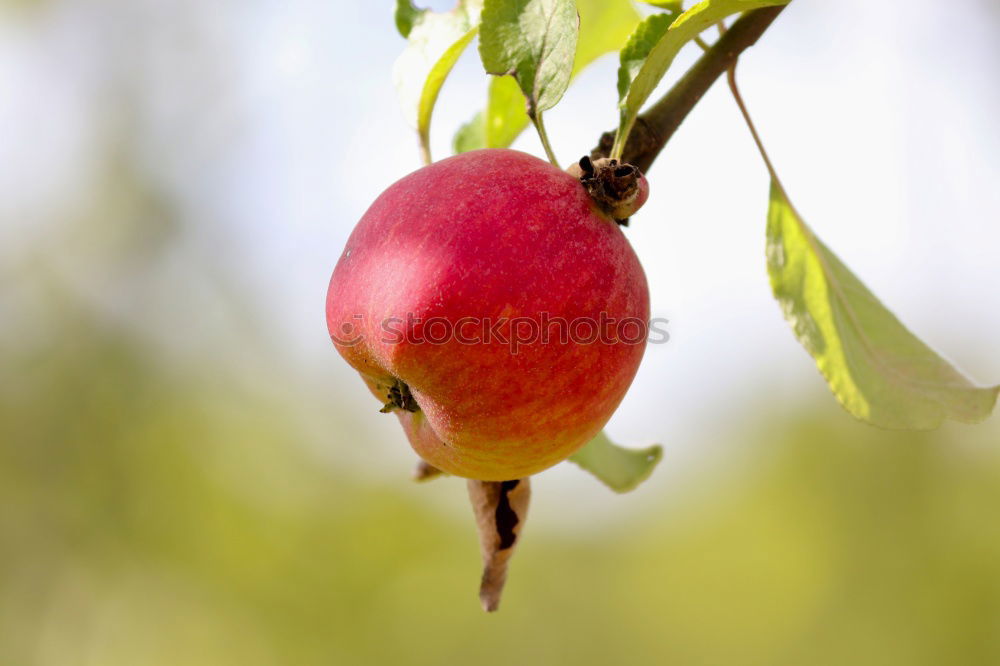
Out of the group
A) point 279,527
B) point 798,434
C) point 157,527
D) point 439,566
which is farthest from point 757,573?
point 157,527

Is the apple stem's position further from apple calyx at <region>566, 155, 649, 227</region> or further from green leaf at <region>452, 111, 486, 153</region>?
green leaf at <region>452, 111, 486, 153</region>

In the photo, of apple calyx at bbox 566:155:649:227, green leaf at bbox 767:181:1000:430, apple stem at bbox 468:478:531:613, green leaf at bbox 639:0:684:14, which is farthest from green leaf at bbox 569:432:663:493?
green leaf at bbox 639:0:684:14

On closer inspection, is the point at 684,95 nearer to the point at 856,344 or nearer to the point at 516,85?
the point at 516,85

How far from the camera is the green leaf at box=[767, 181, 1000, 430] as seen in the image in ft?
3.51

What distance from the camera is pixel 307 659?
311 inches

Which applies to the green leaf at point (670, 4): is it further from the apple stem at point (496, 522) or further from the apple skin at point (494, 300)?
the apple stem at point (496, 522)

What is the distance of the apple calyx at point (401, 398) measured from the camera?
921 millimetres

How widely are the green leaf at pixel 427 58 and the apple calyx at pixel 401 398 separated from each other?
0.38 m

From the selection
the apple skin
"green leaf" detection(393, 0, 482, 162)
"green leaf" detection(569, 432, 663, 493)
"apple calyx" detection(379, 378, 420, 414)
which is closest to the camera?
the apple skin

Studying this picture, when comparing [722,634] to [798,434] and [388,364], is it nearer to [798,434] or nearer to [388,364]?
[798,434]

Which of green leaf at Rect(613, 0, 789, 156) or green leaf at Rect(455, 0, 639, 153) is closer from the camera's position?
green leaf at Rect(613, 0, 789, 156)

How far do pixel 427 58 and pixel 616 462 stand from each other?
63 cm

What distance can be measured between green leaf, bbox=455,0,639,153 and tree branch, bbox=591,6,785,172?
28cm

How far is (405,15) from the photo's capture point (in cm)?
115
